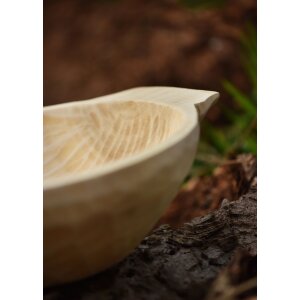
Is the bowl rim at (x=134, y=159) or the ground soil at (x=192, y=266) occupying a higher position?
the bowl rim at (x=134, y=159)

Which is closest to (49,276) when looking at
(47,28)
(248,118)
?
(248,118)

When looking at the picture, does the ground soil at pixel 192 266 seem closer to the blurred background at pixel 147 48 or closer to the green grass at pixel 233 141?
the green grass at pixel 233 141

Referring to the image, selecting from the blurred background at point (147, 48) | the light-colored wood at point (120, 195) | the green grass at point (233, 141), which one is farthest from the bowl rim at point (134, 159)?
the blurred background at point (147, 48)

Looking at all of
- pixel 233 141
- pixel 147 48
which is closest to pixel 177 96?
pixel 233 141

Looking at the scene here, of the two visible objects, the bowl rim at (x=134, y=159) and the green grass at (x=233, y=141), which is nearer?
the bowl rim at (x=134, y=159)

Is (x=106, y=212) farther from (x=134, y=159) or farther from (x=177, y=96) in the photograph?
(x=177, y=96)

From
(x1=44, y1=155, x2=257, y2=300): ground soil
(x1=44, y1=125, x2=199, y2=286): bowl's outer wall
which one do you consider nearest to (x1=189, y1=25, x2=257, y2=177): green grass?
(x1=44, y1=155, x2=257, y2=300): ground soil

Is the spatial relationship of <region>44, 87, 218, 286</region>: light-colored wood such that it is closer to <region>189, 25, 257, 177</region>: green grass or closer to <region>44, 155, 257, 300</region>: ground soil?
<region>44, 155, 257, 300</region>: ground soil

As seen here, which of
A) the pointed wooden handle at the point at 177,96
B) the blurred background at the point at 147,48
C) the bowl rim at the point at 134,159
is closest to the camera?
the bowl rim at the point at 134,159
